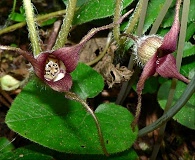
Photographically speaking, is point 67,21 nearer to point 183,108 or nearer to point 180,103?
point 180,103

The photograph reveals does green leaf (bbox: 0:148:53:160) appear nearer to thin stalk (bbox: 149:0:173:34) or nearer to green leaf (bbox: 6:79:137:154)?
green leaf (bbox: 6:79:137:154)

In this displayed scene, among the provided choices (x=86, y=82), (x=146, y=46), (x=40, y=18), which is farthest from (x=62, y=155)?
(x=40, y=18)

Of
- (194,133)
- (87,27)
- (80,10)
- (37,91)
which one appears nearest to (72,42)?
(87,27)

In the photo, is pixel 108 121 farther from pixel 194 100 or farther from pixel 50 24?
pixel 50 24

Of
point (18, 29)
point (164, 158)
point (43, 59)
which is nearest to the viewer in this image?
point (43, 59)

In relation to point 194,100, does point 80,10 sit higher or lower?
higher

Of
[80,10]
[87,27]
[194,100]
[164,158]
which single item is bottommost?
[164,158]

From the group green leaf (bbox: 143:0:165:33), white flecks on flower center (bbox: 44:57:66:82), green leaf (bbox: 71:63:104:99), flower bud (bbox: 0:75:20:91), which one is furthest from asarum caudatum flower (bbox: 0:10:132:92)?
flower bud (bbox: 0:75:20:91)
